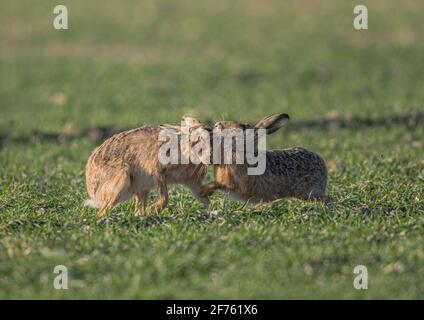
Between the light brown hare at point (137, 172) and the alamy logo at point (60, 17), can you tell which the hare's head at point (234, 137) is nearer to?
the light brown hare at point (137, 172)

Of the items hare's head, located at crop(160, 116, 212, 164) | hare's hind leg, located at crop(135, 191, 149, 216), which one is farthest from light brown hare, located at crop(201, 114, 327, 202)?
hare's hind leg, located at crop(135, 191, 149, 216)

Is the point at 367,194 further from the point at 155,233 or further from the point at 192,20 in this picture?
the point at 192,20

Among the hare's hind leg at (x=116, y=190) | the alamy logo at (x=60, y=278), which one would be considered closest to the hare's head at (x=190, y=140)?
the hare's hind leg at (x=116, y=190)

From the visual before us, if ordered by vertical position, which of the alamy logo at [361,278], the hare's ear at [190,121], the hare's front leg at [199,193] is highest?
the hare's ear at [190,121]

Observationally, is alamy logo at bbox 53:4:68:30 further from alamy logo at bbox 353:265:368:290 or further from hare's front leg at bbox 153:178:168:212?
alamy logo at bbox 353:265:368:290

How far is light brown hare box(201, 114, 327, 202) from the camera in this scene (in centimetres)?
804

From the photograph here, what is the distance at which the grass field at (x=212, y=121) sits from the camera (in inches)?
252

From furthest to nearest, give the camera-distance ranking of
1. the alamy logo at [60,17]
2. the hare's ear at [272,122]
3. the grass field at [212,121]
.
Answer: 1. the alamy logo at [60,17]
2. the hare's ear at [272,122]
3. the grass field at [212,121]

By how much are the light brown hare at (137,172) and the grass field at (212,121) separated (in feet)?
0.67

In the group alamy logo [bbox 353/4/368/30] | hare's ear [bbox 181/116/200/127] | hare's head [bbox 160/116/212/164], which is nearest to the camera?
hare's head [bbox 160/116/212/164]

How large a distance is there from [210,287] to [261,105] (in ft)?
31.6

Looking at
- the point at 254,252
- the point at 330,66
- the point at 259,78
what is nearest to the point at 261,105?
the point at 259,78

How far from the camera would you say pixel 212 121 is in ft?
44.6
